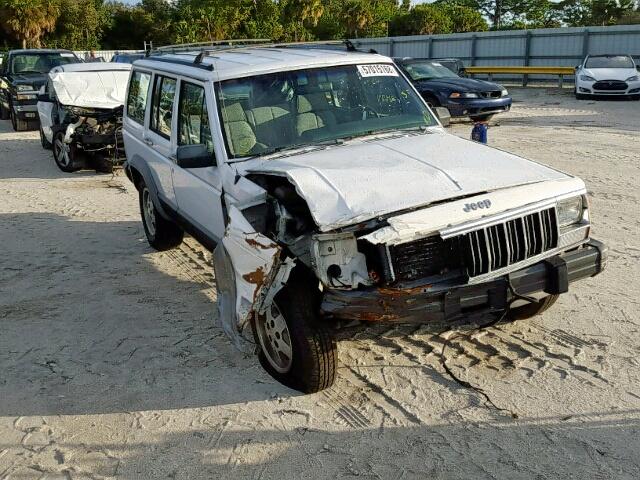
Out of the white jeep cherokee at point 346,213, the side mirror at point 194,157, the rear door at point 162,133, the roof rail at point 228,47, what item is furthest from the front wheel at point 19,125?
the side mirror at point 194,157

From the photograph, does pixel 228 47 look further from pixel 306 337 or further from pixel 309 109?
pixel 306 337

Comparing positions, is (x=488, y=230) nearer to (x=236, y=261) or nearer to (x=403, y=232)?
(x=403, y=232)

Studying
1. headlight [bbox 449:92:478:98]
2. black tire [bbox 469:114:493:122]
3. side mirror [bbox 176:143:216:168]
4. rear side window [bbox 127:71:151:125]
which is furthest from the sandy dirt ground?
black tire [bbox 469:114:493:122]

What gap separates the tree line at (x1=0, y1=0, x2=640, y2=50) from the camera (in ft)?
157

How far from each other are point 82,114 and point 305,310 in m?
9.42

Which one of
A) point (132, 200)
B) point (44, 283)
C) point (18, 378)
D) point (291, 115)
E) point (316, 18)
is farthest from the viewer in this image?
point (316, 18)

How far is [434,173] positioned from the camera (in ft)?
13.9

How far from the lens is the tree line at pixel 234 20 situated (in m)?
47.8

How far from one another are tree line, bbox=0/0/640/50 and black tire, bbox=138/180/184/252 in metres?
42.4

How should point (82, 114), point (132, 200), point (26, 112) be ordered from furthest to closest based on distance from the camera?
point (26, 112), point (82, 114), point (132, 200)

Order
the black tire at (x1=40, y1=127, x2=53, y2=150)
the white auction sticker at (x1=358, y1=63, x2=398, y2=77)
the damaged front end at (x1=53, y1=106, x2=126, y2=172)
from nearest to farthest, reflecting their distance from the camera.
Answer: the white auction sticker at (x1=358, y1=63, x2=398, y2=77)
the damaged front end at (x1=53, y1=106, x2=126, y2=172)
the black tire at (x1=40, y1=127, x2=53, y2=150)

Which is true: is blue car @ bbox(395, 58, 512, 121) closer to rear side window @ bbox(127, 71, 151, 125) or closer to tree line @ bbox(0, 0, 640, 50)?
rear side window @ bbox(127, 71, 151, 125)

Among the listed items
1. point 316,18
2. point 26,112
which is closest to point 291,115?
point 26,112

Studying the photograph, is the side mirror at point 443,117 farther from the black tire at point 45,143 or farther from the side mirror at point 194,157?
the black tire at point 45,143
